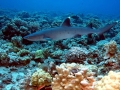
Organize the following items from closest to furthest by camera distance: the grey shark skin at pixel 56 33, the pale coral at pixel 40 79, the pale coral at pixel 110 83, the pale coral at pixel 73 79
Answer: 1. the pale coral at pixel 110 83
2. the pale coral at pixel 73 79
3. the pale coral at pixel 40 79
4. the grey shark skin at pixel 56 33

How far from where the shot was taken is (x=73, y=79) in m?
2.95

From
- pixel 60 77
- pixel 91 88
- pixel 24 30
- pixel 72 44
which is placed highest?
pixel 24 30

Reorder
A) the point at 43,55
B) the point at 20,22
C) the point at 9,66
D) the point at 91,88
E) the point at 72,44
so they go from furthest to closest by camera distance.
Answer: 1. the point at 20,22
2. the point at 72,44
3. the point at 43,55
4. the point at 9,66
5. the point at 91,88

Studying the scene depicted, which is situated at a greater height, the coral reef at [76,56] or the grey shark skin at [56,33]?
the grey shark skin at [56,33]

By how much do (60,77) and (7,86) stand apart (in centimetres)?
153

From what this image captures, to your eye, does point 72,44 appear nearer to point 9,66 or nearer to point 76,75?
point 9,66

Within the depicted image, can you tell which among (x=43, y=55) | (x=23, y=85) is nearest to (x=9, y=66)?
(x=43, y=55)

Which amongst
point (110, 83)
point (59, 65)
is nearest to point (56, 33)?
point (59, 65)

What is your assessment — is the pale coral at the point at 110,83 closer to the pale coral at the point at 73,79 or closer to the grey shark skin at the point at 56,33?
the pale coral at the point at 73,79

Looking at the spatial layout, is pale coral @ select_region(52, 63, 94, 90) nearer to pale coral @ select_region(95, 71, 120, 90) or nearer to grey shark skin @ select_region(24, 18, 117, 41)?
pale coral @ select_region(95, 71, 120, 90)

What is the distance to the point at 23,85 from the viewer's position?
3.78 meters

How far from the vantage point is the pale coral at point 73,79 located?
9.51 feet

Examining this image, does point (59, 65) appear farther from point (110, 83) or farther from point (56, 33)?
point (110, 83)

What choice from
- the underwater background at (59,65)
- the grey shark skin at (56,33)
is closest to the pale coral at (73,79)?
the underwater background at (59,65)
